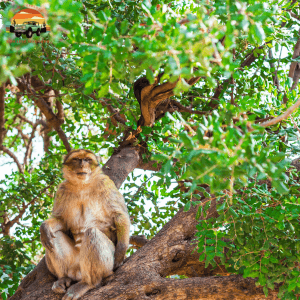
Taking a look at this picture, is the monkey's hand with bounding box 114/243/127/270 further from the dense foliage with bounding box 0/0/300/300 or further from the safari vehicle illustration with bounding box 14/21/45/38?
the safari vehicle illustration with bounding box 14/21/45/38

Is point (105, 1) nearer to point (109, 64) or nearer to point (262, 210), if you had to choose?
point (109, 64)

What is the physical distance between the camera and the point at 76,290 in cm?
312

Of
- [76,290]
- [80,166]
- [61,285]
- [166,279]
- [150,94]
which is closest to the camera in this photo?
[166,279]

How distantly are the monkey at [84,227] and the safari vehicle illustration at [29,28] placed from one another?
1498mm

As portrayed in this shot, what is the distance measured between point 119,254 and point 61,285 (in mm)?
624

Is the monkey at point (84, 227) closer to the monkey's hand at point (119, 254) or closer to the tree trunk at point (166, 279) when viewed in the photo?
the monkey's hand at point (119, 254)

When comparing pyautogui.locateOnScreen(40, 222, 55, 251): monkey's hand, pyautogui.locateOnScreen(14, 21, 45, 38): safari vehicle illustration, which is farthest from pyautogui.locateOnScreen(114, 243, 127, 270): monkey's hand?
pyautogui.locateOnScreen(14, 21, 45, 38): safari vehicle illustration

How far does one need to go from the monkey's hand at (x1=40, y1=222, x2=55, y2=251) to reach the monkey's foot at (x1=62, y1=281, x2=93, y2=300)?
50cm

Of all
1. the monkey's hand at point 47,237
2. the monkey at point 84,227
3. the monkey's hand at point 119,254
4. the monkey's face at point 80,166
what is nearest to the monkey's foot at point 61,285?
the monkey at point 84,227

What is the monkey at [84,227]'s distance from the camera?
3.30 metres

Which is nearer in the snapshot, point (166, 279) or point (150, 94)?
point (166, 279)

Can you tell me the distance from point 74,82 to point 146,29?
8.10 feet

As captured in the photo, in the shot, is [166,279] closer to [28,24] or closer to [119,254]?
[119,254]

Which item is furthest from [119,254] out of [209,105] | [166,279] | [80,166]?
[209,105]
